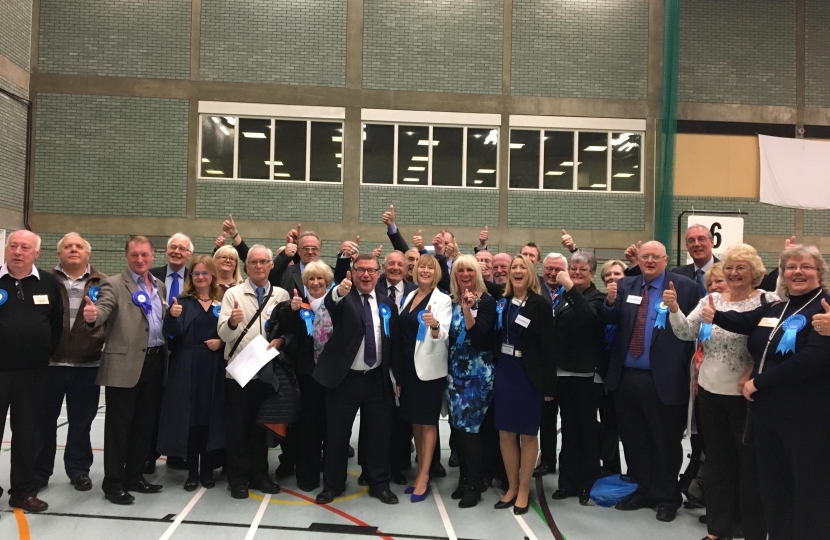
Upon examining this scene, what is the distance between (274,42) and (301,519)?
11.8 metres

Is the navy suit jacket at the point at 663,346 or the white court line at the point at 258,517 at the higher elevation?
the navy suit jacket at the point at 663,346

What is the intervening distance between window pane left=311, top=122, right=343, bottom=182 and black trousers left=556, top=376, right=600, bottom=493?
9.97m

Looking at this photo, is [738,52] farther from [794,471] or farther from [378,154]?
[794,471]

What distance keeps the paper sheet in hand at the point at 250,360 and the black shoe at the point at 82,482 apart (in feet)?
4.89

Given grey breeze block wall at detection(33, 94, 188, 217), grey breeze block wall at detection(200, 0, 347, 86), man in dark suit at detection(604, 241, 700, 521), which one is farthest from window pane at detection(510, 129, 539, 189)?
man in dark suit at detection(604, 241, 700, 521)

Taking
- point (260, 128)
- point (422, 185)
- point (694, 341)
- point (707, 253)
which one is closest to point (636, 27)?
point (422, 185)

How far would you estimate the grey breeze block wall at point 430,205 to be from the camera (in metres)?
13.9

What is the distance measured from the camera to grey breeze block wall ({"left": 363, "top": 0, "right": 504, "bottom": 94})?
45.6 feet

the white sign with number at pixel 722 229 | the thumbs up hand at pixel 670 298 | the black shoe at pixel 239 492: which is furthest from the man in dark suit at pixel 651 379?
the white sign with number at pixel 722 229

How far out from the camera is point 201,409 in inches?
193

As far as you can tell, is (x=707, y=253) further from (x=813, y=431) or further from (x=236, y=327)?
(x=236, y=327)

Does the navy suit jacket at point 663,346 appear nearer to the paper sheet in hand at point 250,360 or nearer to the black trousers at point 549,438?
the black trousers at point 549,438

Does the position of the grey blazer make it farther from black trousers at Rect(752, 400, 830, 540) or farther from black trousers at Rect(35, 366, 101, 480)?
black trousers at Rect(752, 400, 830, 540)

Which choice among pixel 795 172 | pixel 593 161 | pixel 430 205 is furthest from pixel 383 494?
pixel 795 172
